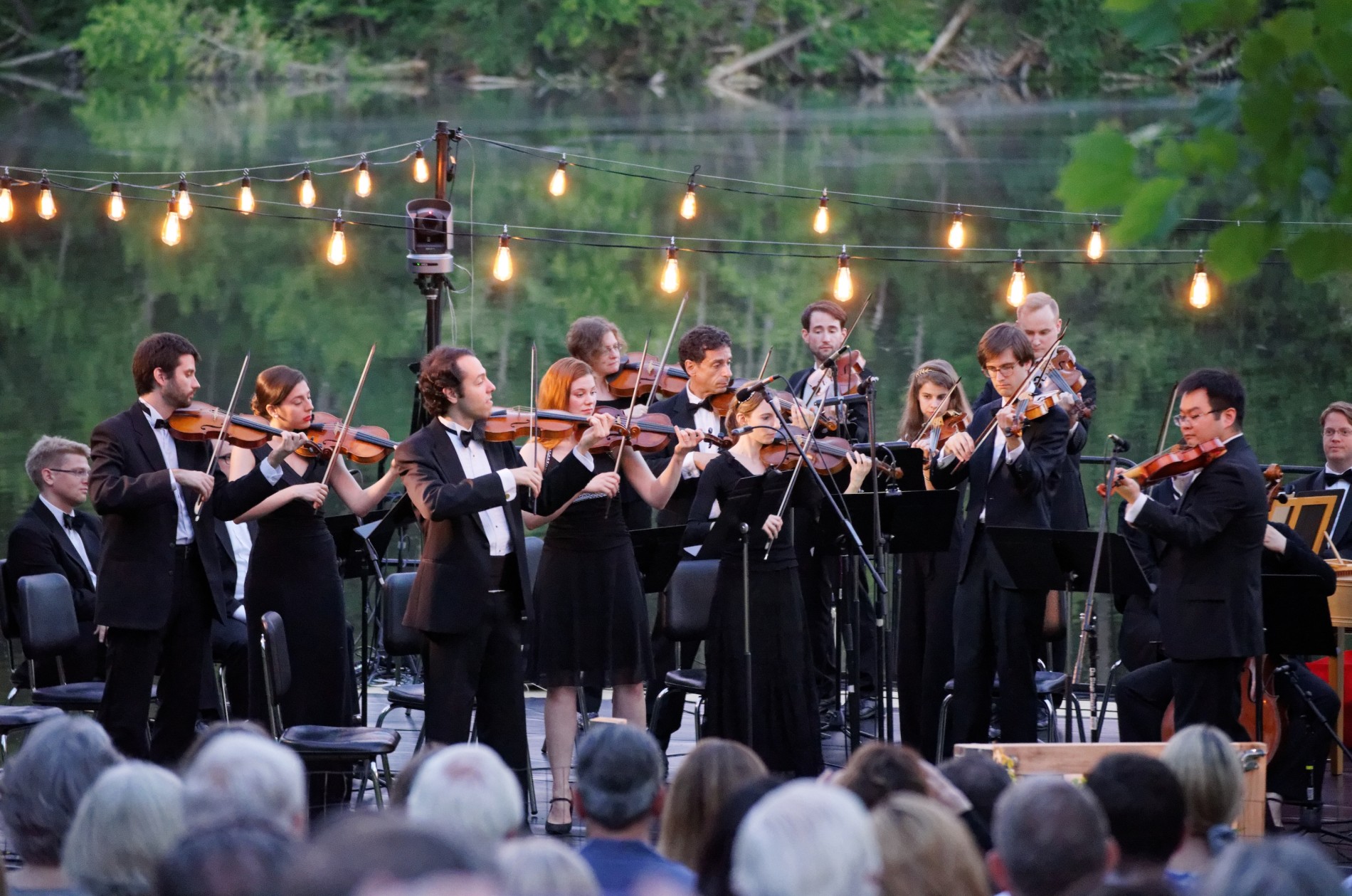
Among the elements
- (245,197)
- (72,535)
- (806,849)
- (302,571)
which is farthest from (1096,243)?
(806,849)

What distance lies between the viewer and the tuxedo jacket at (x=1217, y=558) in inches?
226

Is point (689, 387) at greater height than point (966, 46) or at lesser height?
lesser

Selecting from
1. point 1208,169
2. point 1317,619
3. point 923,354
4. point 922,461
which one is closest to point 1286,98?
point 1208,169

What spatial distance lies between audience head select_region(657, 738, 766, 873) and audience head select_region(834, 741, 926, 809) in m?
0.18

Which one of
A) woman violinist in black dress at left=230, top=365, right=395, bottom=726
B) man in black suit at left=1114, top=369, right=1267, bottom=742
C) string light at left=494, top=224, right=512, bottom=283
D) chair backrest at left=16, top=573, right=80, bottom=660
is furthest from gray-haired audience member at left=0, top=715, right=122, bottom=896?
string light at left=494, top=224, right=512, bottom=283

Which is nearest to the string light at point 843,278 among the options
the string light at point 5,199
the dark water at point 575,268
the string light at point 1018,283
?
the string light at point 1018,283

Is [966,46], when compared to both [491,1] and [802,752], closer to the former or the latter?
[491,1]

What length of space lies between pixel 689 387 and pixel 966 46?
3320 centimetres

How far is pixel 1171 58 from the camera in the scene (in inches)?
1428

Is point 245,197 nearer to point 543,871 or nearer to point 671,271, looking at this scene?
point 671,271

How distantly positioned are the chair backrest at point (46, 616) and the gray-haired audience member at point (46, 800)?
2.93 meters

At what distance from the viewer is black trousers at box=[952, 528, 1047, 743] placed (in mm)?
6406

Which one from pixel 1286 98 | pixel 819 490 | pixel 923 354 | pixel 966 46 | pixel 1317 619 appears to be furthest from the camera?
pixel 966 46

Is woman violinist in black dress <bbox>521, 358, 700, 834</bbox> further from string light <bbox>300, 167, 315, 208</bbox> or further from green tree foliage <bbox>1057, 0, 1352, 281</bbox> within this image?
string light <bbox>300, 167, 315, 208</bbox>
